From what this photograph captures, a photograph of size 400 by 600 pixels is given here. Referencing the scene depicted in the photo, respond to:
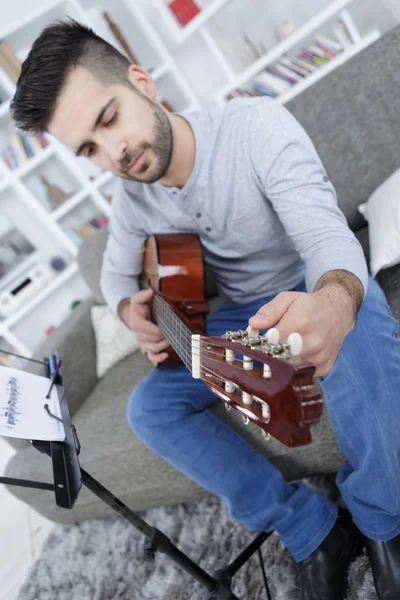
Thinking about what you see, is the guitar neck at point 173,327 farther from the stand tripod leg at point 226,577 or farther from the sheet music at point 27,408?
the stand tripod leg at point 226,577

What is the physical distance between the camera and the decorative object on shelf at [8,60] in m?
2.43

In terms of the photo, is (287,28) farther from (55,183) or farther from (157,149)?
(157,149)

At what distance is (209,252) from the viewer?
1.23 m

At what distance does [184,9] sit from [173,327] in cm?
211

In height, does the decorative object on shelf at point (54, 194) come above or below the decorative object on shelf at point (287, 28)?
above

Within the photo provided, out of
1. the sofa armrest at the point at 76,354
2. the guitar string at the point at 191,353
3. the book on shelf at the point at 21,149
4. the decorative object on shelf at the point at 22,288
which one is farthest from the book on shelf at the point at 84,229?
the guitar string at the point at 191,353

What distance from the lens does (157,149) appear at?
3.61 ft

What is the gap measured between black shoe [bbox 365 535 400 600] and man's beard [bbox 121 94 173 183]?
933mm

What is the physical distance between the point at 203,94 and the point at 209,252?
200 centimetres

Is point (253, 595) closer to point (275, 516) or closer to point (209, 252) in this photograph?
point (275, 516)

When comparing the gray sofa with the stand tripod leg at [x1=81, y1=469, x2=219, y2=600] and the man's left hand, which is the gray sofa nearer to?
the stand tripod leg at [x1=81, y1=469, x2=219, y2=600]

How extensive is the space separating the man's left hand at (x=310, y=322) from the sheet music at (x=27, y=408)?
1.18 ft

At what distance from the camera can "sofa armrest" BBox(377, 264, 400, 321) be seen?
1136 millimetres

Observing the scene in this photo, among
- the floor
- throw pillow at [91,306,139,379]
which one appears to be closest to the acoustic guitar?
throw pillow at [91,306,139,379]
